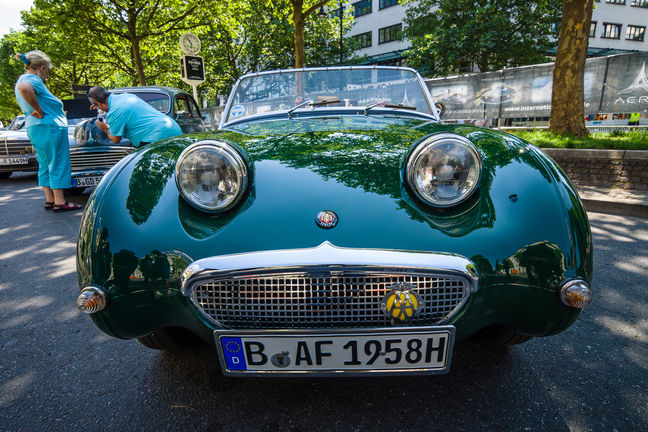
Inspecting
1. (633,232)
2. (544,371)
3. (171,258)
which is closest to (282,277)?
(171,258)

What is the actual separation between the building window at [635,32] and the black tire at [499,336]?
37939mm

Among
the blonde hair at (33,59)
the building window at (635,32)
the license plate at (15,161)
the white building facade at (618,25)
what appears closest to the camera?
the blonde hair at (33,59)

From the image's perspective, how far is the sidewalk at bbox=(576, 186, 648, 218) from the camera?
4137 mm

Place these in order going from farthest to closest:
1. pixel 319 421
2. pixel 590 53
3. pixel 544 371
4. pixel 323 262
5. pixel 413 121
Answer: pixel 590 53, pixel 413 121, pixel 544 371, pixel 319 421, pixel 323 262

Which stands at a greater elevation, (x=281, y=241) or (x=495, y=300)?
(x=281, y=241)

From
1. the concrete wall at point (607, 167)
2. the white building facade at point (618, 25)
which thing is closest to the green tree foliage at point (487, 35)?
the white building facade at point (618, 25)

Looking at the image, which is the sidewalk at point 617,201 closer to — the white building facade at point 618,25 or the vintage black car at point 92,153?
the vintage black car at point 92,153

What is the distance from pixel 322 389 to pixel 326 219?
736mm

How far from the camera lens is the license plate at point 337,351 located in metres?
1.17

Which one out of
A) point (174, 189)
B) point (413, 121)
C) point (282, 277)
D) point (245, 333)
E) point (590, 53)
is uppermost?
point (590, 53)

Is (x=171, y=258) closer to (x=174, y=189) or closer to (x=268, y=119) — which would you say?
(x=174, y=189)

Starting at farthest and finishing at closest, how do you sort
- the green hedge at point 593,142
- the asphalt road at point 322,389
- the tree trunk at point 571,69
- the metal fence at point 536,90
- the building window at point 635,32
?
1. the building window at point 635,32
2. the metal fence at point 536,90
3. the tree trunk at point 571,69
4. the green hedge at point 593,142
5. the asphalt road at point 322,389

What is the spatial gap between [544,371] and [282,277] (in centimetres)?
126

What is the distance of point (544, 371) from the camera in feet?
5.27
